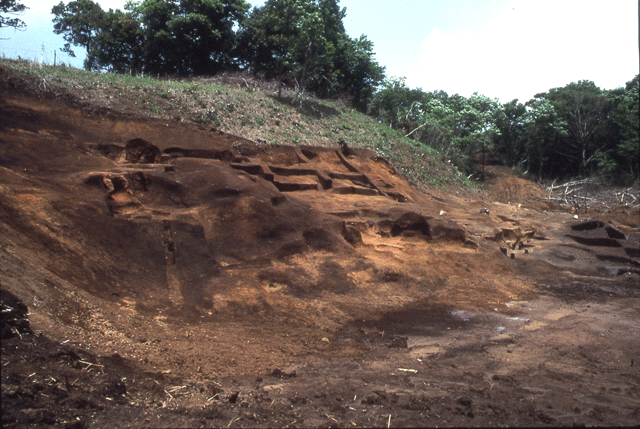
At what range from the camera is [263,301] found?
21.8 ft

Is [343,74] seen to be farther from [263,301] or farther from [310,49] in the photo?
[263,301]

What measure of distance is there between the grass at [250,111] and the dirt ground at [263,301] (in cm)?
122

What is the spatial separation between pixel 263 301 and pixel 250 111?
40.0 ft

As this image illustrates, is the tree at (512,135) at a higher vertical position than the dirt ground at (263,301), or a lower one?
higher

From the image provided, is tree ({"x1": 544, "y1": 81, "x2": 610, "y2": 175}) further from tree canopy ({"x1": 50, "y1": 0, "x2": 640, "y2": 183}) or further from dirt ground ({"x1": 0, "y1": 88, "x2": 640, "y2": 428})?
dirt ground ({"x1": 0, "y1": 88, "x2": 640, "y2": 428})

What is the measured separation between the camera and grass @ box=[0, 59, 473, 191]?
→ 1325 cm

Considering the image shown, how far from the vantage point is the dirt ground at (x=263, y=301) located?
319cm

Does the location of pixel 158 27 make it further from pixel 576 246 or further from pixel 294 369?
pixel 294 369

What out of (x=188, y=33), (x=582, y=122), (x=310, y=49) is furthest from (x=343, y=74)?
(x=582, y=122)

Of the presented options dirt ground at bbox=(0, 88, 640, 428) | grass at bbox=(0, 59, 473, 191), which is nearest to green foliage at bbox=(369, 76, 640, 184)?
grass at bbox=(0, 59, 473, 191)

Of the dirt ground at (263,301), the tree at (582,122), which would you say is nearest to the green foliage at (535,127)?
the tree at (582,122)

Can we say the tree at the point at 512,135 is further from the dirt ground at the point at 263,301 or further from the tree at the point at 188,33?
the dirt ground at the point at 263,301

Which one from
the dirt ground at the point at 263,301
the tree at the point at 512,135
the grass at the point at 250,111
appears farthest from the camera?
the tree at the point at 512,135

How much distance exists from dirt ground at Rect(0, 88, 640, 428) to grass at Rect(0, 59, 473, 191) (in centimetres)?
122
